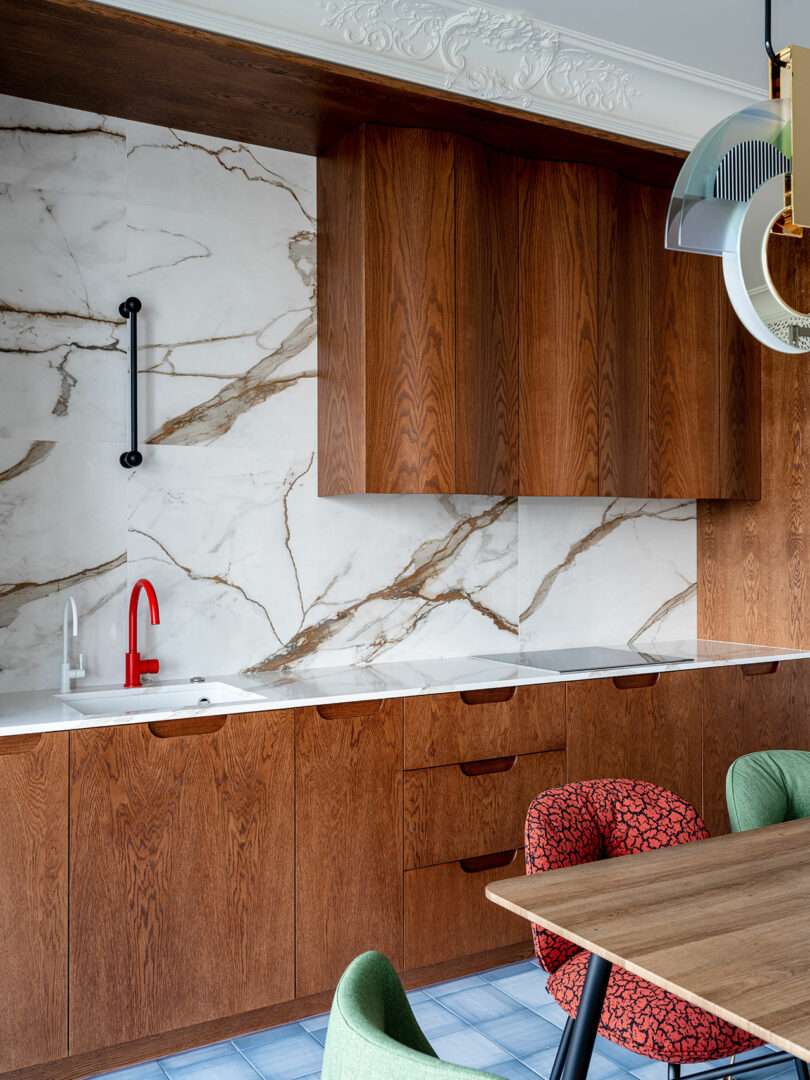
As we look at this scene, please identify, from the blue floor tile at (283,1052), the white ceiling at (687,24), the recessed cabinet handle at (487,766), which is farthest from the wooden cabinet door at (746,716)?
the white ceiling at (687,24)

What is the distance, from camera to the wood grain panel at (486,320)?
119 inches

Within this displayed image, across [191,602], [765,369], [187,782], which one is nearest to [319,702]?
[187,782]

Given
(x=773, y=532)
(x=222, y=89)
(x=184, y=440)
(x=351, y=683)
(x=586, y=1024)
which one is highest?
(x=222, y=89)

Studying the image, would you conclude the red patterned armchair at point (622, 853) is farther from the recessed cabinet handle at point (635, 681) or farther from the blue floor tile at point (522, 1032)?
the recessed cabinet handle at point (635, 681)

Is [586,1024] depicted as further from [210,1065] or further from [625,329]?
[625,329]

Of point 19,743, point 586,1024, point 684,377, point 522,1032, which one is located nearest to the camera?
point 586,1024

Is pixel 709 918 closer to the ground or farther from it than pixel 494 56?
closer to the ground

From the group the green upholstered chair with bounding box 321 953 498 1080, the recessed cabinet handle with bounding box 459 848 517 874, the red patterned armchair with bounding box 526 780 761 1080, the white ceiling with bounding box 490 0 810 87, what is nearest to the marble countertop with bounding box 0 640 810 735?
the recessed cabinet handle with bounding box 459 848 517 874

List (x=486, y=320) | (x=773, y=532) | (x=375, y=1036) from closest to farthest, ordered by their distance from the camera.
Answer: (x=375, y=1036)
(x=486, y=320)
(x=773, y=532)

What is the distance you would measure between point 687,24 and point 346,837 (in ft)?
8.19

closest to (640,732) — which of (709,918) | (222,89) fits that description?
(709,918)

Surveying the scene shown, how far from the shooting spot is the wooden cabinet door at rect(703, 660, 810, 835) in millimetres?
3369

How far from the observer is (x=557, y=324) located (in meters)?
3.29

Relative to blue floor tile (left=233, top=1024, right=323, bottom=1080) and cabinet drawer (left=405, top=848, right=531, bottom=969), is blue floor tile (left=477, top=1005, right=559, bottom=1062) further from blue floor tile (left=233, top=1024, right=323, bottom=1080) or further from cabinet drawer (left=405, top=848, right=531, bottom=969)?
blue floor tile (left=233, top=1024, right=323, bottom=1080)
